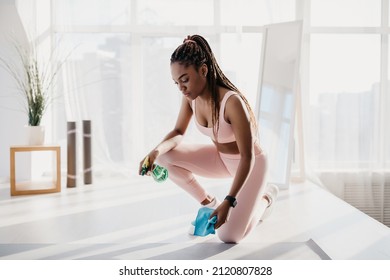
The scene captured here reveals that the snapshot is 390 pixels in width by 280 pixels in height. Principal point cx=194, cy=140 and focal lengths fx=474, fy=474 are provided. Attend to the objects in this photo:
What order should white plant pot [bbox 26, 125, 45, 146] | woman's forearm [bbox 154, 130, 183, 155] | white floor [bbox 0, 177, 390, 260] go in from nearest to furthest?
white floor [bbox 0, 177, 390, 260], woman's forearm [bbox 154, 130, 183, 155], white plant pot [bbox 26, 125, 45, 146]

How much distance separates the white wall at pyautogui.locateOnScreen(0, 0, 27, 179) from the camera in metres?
3.78

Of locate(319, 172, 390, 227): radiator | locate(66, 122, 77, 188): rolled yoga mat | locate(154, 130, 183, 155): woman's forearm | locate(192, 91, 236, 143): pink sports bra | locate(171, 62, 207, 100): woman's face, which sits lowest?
locate(319, 172, 390, 227): radiator

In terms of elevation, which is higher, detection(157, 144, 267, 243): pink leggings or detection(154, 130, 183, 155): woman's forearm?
detection(154, 130, 183, 155): woman's forearm

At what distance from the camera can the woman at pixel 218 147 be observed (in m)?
1.89

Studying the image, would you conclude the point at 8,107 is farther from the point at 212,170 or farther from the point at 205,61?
the point at 205,61

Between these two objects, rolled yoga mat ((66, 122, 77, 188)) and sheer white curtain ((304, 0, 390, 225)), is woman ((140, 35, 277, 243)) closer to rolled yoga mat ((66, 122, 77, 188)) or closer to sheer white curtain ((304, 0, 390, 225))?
rolled yoga mat ((66, 122, 77, 188))

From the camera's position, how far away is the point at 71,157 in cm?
362

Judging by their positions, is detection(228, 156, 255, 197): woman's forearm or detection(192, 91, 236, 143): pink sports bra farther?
detection(192, 91, 236, 143): pink sports bra

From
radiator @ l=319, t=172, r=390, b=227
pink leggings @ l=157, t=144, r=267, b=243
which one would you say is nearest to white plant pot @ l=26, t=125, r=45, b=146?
pink leggings @ l=157, t=144, r=267, b=243

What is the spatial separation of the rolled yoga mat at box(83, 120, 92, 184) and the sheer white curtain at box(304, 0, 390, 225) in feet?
5.89

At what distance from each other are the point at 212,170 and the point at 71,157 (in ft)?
5.47

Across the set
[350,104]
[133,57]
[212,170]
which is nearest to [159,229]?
[212,170]

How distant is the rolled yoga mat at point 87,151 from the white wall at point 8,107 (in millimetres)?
572
